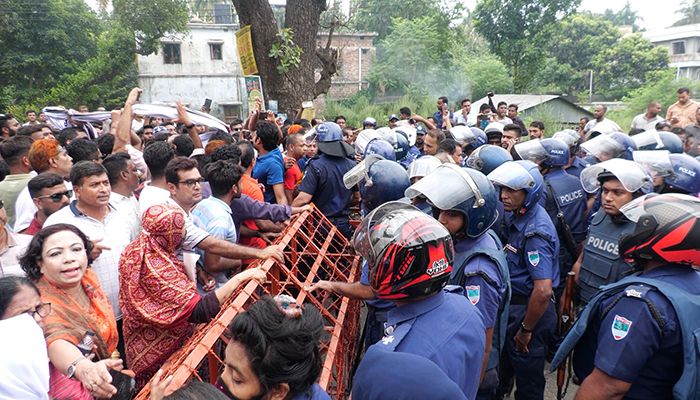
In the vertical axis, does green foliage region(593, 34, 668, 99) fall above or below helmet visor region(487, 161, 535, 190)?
above

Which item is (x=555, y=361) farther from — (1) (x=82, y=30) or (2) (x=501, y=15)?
(1) (x=82, y=30)

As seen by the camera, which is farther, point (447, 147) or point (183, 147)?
point (183, 147)

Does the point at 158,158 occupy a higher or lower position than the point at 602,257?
higher

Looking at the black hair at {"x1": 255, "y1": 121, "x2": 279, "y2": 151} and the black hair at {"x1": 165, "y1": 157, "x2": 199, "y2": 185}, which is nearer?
the black hair at {"x1": 165, "y1": 157, "x2": 199, "y2": 185}

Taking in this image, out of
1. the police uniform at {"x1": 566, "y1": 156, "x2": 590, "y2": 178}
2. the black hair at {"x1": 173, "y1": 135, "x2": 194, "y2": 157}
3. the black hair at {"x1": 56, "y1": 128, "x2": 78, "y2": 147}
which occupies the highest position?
the black hair at {"x1": 56, "y1": 128, "x2": 78, "y2": 147}

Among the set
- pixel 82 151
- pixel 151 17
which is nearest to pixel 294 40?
pixel 82 151

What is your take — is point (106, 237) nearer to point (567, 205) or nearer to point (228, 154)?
point (228, 154)

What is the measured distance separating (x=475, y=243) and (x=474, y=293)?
0.34 meters

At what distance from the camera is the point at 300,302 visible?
106 inches

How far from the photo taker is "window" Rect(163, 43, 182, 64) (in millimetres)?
32031

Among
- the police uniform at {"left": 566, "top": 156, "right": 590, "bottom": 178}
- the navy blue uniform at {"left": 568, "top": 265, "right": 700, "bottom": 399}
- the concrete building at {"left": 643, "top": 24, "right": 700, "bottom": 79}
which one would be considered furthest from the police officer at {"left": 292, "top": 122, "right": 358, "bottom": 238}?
the concrete building at {"left": 643, "top": 24, "right": 700, "bottom": 79}

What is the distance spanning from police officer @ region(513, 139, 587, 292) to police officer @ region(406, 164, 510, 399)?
195 centimetres

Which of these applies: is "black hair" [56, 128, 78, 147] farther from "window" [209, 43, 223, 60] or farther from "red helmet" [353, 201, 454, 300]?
"window" [209, 43, 223, 60]

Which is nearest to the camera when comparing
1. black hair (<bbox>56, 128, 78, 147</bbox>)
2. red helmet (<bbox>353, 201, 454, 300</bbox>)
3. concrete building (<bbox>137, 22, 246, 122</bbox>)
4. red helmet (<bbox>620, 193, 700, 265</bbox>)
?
red helmet (<bbox>353, 201, 454, 300</bbox>)
